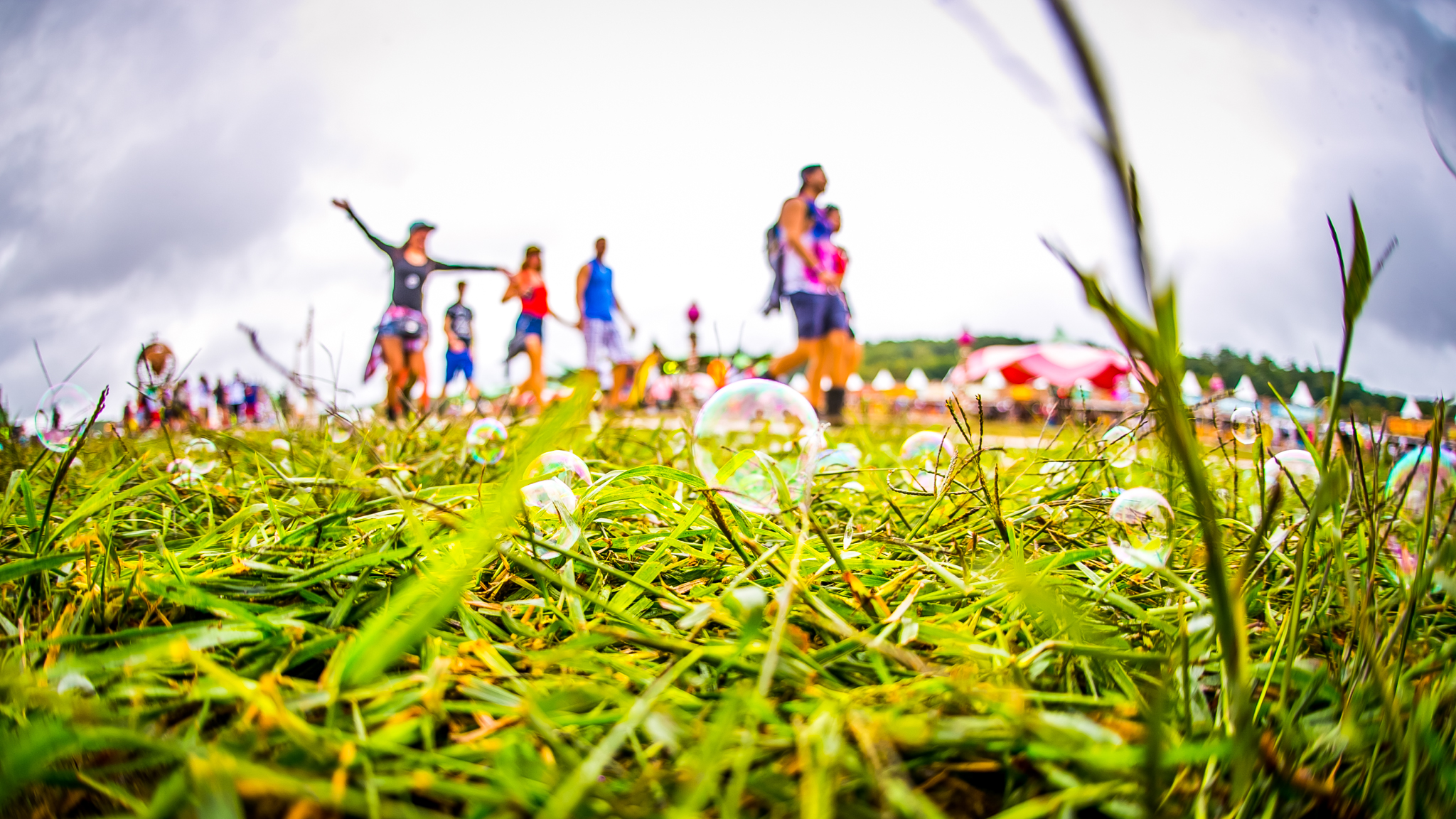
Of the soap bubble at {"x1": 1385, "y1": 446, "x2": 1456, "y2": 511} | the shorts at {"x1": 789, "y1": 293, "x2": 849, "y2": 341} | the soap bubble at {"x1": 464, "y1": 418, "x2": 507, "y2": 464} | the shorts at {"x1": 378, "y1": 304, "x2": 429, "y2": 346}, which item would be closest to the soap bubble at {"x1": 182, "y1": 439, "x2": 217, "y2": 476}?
the soap bubble at {"x1": 464, "y1": 418, "x2": 507, "y2": 464}

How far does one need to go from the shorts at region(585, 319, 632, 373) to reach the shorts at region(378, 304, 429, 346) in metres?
1.54

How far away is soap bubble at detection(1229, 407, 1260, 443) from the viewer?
3.84 ft

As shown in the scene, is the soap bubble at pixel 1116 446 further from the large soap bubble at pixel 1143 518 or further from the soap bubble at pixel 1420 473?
the soap bubble at pixel 1420 473

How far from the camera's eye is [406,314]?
5672 millimetres

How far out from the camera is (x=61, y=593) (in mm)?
770

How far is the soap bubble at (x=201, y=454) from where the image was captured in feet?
5.13

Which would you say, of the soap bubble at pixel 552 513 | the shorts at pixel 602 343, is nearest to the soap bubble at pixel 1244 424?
the soap bubble at pixel 552 513

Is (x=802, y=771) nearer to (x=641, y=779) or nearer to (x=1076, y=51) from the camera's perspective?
(x=641, y=779)

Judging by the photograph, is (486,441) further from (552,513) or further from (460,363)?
(460,363)

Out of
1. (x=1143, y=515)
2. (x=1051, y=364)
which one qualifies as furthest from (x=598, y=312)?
(x=1051, y=364)

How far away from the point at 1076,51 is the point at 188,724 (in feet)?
2.33

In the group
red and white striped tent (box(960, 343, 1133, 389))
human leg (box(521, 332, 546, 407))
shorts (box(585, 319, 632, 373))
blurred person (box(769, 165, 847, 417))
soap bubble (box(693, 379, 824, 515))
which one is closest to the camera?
soap bubble (box(693, 379, 824, 515))

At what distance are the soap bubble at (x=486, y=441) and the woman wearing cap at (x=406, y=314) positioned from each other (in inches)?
151

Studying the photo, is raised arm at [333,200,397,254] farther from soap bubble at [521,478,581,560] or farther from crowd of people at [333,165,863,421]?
soap bubble at [521,478,581,560]
